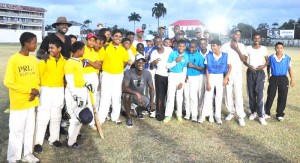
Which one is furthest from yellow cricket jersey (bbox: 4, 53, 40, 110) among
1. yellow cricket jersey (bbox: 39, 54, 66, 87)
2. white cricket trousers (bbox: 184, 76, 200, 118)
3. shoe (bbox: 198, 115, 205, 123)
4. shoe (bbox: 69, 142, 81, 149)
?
shoe (bbox: 198, 115, 205, 123)

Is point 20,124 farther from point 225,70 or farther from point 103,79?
point 225,70

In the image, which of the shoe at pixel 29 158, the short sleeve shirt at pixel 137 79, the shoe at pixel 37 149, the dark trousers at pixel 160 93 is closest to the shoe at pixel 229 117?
the dark trousers at pixel 160 93

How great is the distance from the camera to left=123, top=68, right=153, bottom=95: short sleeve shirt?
718 cm

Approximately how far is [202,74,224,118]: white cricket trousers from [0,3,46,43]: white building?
263 ft

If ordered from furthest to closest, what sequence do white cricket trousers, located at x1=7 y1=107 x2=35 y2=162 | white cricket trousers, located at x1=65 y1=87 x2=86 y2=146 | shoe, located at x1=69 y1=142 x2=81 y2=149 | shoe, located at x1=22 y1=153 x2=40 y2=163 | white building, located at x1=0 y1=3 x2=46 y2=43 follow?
1. white building, located at x1=0 y1=3 x2=46 y2=43
2. shoe, located at x1=69 y1=142 x2=81 y2=149
3. white cricket trousers, located at x1=65 y1=87 x2=86 y2=146
4. shoe, located at x1=22 y1=153 x2=40 y2=163
5. white cricket trousers, located at x1=7 y1=107 x2=35 y2=162

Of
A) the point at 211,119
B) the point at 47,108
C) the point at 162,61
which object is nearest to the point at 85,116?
the point at 47,108

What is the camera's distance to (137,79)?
720 centimetres

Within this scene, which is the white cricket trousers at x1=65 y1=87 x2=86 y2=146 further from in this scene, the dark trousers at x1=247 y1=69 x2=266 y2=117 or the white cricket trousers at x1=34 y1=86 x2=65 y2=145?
the dark trousers at x1=247 y1=69 x2=266 y2=117

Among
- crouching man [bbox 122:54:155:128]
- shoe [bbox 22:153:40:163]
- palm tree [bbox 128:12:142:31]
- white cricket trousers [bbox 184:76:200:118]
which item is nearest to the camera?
shoe [bbox 22:153:40:163]

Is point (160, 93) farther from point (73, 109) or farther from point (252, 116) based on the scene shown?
point (73, 109)

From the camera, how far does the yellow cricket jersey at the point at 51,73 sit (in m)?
5.08

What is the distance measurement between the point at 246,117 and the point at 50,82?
483 cm

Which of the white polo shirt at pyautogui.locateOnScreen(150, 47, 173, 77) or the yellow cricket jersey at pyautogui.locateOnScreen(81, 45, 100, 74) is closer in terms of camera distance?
the yellow cricket jersey at pyautogui.locateOnScreen(81, 45, 100, 74)

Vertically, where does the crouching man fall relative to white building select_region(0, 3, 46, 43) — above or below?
below
